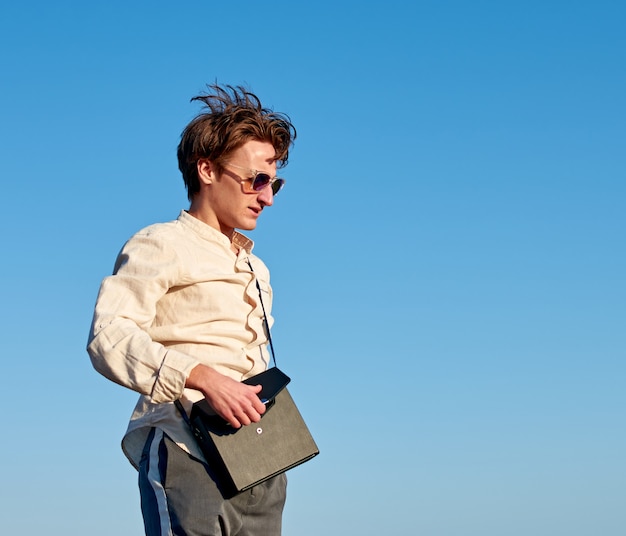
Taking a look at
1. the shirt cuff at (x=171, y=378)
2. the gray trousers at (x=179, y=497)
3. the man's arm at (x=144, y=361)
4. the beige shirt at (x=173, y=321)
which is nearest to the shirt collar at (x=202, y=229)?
the beige shirt at (x=173, y=321)

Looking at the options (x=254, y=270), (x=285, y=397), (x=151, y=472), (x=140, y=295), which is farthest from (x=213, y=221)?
(x=151, y=472)

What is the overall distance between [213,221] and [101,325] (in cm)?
96

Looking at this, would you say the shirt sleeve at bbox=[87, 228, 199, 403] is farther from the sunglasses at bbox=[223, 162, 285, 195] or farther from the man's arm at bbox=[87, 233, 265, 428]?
the sunglasses at bbox=[223, 162, 285, 195]

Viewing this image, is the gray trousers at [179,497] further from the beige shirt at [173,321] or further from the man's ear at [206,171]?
the man's ear at [206,171]

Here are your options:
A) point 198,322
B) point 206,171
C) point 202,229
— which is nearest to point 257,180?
point 206,171

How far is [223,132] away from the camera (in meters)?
4.99

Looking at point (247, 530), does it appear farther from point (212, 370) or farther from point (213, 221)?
point (213, 221)

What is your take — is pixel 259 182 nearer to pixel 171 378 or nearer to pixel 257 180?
pixel 257 180

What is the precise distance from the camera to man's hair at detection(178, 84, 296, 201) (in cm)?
496

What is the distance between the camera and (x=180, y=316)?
14.8 feet

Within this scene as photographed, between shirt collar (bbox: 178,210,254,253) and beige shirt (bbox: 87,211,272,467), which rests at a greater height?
shirt collar (bbox: 178,210,254,253)

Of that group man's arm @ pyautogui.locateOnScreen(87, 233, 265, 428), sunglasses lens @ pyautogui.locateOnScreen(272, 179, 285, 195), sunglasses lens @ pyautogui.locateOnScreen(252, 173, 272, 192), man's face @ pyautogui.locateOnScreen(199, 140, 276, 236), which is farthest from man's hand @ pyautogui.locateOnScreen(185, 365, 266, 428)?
sunglasses lens @ pyautogui.locateOnScreen(272, 179, 285, 195)

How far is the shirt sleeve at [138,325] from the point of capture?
4.07 m

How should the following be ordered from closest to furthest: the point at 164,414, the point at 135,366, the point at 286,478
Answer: the point at 135,366 < the point at 164,414 < the point at 286,478
